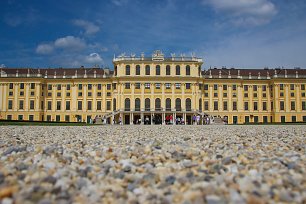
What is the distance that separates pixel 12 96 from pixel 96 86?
16699 millimetres

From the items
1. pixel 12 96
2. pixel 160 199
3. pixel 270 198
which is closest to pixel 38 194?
pixel 160 199

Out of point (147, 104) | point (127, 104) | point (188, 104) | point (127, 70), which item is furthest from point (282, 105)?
point (127, 70)

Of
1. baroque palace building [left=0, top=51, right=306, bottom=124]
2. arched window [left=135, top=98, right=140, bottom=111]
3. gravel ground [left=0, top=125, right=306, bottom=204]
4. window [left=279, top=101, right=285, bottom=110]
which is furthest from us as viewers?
window [left=279, top=101, right=285, bottom=110]

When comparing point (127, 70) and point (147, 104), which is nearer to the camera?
point (147, 104)

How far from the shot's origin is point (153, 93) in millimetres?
56156

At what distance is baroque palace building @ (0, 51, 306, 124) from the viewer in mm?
56094

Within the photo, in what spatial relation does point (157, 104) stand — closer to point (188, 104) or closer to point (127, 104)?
point (127, 104)

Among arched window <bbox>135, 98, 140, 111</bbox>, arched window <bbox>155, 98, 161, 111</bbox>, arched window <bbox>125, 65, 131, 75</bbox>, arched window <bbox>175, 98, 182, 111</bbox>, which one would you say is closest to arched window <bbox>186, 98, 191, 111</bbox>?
arched window <bbox>175, 98, 182, 111</bbox>

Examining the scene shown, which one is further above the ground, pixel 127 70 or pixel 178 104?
pixel 127 70

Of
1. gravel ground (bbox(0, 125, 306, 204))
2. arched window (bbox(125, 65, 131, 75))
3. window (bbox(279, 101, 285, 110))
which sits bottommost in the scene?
gravel ground (bbox(0, 125, 306, 204))

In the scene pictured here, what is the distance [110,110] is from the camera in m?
59.2

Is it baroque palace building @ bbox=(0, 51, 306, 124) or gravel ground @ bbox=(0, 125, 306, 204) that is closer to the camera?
gravel ground @ bbox=(0, 125, 306, 204)

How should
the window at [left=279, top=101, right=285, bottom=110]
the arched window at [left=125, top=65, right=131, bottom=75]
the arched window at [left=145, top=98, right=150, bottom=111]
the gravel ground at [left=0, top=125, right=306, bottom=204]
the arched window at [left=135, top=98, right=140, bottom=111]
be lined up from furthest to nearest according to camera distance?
the window at [left=279, top=101, right=285, bottom=110] → the arched window at [left=125, top=65, right=131, bottom=75] → the arched window at [left=135, top=98, right=140, bottom=111] → the arched window at [left=145, top=98, right=150, bottom=111] → the gravel ground at [left=0, top=125, right=306, bottom=204]

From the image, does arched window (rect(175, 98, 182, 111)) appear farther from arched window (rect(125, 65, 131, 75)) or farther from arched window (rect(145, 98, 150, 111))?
arched window (rect(125, 65, 131, 75))
